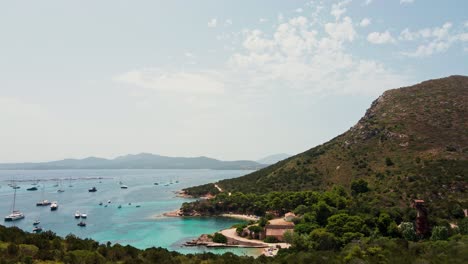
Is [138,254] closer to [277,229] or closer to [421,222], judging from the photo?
[277,229]

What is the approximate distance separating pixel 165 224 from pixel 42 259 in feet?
203

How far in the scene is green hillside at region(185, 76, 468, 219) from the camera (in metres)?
75.9

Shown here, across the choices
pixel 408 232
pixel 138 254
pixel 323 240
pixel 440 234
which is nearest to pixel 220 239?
pixel 323 240

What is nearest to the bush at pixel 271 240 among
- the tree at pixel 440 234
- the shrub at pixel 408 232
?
the shrub at pixel 408 232

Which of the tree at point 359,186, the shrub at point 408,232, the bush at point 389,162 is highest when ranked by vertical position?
the bush at point 389,162

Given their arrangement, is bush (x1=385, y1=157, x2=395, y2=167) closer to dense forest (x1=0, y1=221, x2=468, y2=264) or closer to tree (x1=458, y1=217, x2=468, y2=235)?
tree (x1=458, y1=217, x2=468, y2=235)

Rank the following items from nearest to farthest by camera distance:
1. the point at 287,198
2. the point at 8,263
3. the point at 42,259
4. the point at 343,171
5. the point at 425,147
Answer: the point at 8,263, the point at 42,259, the point at 287,198, the point at 425,147, the point at 343,171

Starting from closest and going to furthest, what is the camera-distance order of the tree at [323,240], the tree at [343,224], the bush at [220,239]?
the tree at [323,240]
the tree at [343,224]
the bush at [220,239]

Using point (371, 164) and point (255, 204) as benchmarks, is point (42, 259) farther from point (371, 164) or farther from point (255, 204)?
point (371, 164)

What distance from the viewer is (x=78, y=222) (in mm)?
96812

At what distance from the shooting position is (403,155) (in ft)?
306

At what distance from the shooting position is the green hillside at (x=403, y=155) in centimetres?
7588

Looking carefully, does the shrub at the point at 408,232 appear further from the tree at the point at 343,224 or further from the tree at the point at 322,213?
the tree at the point at 322,213

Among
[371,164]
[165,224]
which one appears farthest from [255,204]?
[371,164]
